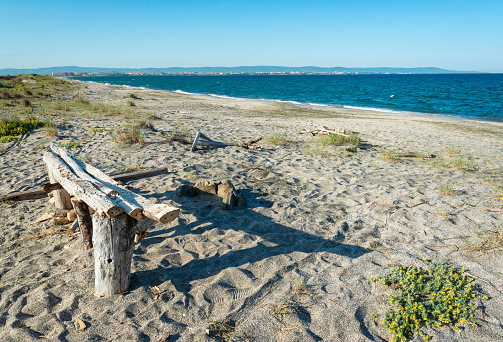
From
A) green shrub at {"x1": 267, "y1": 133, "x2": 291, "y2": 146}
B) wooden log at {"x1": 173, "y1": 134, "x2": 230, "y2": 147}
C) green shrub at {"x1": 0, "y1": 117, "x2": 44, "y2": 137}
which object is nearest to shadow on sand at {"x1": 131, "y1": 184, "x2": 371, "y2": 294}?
wooden log at {"x1": 173, "y1": 134, "x2": 230, "y2": 147}

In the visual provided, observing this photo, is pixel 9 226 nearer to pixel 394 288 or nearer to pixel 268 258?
pixel 268 258

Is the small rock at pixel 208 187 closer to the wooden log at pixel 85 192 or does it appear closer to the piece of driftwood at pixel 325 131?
the wooden log at pixel 85 192

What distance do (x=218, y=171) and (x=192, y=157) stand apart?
138 cm

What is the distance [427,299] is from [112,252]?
3.28m

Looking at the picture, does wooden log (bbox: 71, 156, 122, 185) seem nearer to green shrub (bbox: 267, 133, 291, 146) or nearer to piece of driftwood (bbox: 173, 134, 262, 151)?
piece of driftwood (bbox: 173, 134, 262, 151)

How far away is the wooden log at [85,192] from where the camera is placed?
2.93 metres

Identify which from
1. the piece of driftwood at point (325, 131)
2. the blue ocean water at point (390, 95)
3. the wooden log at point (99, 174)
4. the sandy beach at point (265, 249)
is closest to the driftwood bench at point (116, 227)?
the sandy beach at point (265, 249)


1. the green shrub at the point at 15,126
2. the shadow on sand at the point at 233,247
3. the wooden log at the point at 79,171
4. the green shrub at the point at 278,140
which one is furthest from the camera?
the green shrub at the point at 278,140

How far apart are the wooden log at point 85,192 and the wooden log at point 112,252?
94mm

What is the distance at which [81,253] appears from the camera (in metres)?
3.89

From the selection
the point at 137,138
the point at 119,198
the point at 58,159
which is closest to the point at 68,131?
the point at 137,138

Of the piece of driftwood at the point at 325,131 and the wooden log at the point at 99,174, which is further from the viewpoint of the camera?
the piece of driftwood at the point at 325,131

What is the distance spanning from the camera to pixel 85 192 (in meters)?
3.40

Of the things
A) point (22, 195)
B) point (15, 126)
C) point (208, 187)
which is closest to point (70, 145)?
Answer: point (15, 126)
